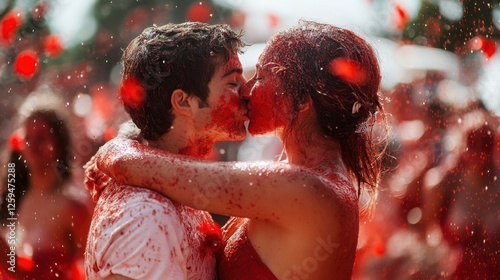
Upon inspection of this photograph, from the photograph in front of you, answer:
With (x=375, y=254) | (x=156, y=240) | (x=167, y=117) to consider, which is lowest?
(x=375, y=254)

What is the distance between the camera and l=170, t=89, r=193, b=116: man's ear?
251 centimetres

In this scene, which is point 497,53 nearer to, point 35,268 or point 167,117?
point 167,117

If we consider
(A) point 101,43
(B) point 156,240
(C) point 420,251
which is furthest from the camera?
(A) point 101,43

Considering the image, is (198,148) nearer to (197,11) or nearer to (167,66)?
(167,66)

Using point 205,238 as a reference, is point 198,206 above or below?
above

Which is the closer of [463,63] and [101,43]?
[463,63]

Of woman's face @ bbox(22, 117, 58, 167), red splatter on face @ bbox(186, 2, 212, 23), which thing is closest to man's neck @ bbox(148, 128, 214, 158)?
woman's face @ bbox(22, 117, 58, 167)

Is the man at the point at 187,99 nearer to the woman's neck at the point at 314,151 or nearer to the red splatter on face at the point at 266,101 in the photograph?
the red splatter on face at the point at 266,101

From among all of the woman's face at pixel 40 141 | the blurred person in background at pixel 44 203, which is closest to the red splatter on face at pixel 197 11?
the blurred person in background at pixel 44 203

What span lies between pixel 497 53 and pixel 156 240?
10.8ft

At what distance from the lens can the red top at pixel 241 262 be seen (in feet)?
7.56

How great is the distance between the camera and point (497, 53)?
180 inches

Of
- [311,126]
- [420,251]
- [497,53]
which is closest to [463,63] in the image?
[497,53]

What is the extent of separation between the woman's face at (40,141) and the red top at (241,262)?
103 inches
